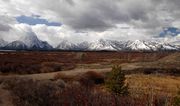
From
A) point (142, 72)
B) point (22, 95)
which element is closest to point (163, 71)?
point (142, 72)

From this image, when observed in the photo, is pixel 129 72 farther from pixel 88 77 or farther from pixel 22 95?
pixel 22 95

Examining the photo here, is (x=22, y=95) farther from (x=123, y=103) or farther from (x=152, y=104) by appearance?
(x=152, y=104)

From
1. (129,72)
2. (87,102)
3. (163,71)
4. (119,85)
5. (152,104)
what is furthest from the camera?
(163,71)

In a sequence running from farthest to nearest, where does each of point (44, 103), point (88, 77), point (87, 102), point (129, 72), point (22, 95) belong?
point (129, 72), point (88, 77), point (22, 95), point (44, 103), point (87, 102)

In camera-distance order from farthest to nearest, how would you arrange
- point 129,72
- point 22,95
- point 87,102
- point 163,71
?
point 163,71 → point 129,72 → point 22,95 → point 87,102

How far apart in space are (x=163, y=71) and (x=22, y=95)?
4903 centimetres

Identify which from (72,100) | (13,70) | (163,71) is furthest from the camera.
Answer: (163,71)

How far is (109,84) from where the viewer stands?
89.2 feet

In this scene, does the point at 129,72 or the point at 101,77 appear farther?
the point at 129,72

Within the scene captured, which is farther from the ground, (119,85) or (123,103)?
(123,103)

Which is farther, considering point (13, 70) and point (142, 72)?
point (142, 72)

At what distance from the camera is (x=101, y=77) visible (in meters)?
46.0

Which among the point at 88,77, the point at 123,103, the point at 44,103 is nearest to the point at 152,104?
the point at 123,103

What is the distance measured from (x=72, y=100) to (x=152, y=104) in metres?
2.92
